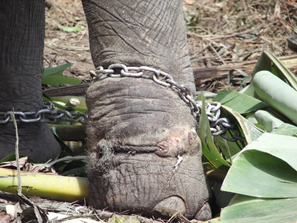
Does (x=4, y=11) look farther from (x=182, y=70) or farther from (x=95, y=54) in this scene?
(x=182, y=70)

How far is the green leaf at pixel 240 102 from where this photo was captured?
5.57ft

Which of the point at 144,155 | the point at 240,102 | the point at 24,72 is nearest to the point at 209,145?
the point at 144,155

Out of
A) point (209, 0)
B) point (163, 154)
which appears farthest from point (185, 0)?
point (163, 154)

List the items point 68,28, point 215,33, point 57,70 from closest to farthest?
point 57,70 < point 215,33 < point 68,28

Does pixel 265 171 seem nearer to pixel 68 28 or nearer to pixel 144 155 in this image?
pixel 144 155

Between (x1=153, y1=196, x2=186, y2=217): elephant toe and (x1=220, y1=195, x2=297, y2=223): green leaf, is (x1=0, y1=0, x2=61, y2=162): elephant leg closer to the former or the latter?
(x1=153, y1=196, x2=186, y2=217): elephant toe

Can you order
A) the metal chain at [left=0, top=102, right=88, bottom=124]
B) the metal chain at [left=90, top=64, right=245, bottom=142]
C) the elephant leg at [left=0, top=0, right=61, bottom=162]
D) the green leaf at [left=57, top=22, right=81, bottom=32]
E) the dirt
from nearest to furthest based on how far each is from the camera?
1. the metal chain at [left=90, top=64, right=245, bottom=142]
2. the metal chain at [left=0, top=102, right=88, bottom=124]
3. the elephant leg at [left=0, top=0, right=61, bottom=162]
4. the dirt
5. the green leaf at [left=57, top=22, right=81, bottom=32]

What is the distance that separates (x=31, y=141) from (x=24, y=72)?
0.98 feet

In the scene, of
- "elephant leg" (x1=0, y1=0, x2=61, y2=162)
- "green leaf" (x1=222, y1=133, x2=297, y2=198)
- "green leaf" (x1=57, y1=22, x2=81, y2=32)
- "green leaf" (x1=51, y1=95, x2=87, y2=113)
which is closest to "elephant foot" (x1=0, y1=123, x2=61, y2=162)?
"elephant leg" (x1=0, y1=0, x2=61, y2=162)

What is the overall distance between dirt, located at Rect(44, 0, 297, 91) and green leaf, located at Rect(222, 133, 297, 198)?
157 cm

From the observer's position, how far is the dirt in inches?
130

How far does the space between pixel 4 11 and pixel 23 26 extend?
92 millimetres

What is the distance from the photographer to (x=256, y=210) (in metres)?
1.12

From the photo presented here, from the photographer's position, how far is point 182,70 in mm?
1472
